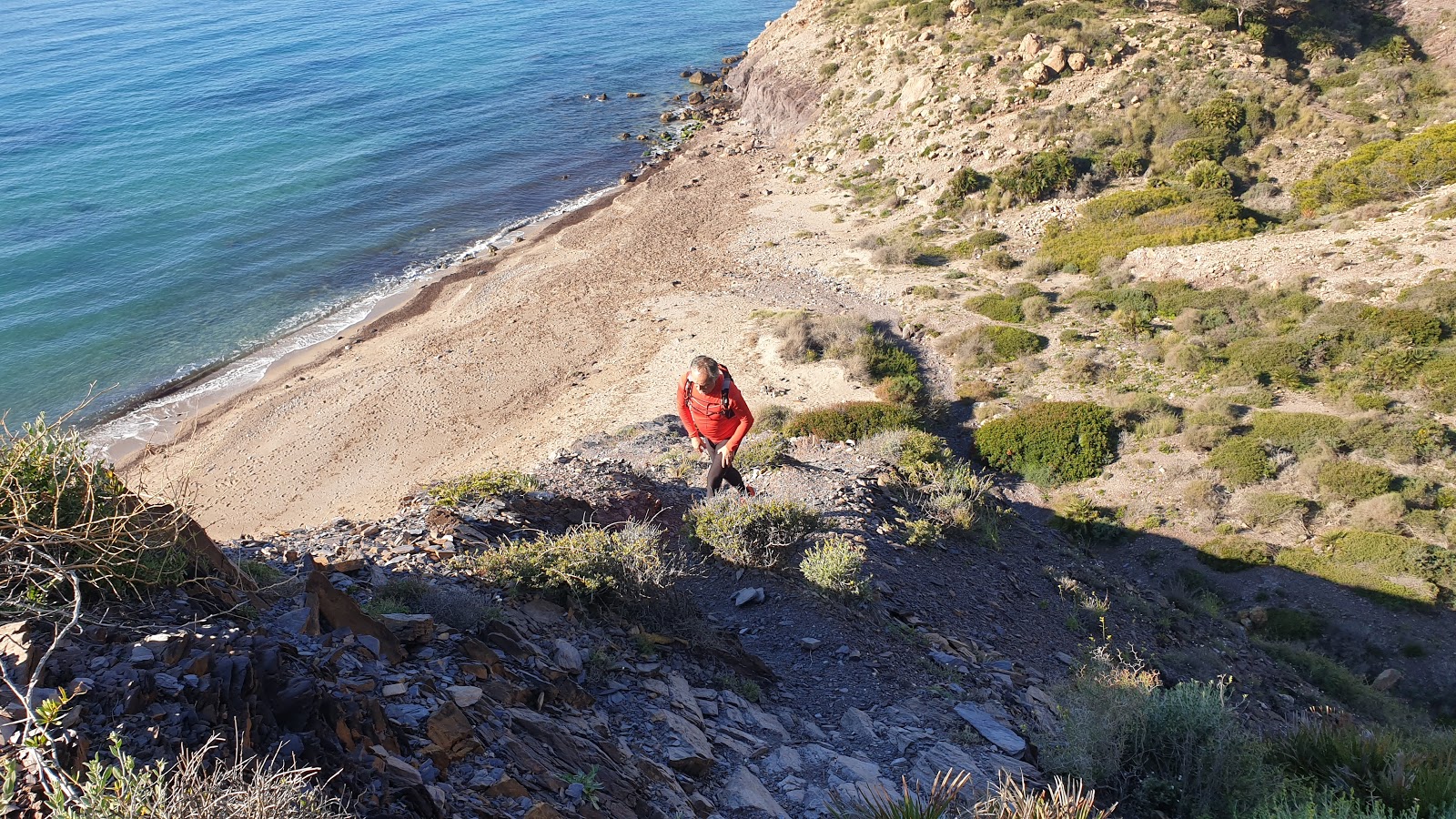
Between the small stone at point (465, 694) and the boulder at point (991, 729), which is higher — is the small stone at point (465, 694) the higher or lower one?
the higher one

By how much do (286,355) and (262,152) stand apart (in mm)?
22309

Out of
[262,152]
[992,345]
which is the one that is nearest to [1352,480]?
[992,345]

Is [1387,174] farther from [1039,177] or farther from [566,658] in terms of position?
[566,658]

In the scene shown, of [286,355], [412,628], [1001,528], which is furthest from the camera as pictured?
[286,355]

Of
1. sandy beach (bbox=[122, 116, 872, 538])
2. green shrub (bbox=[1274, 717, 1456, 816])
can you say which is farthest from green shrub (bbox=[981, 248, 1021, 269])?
green shrub (bbox=[1274, 717, 1456, 816])

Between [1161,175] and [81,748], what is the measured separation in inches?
1186

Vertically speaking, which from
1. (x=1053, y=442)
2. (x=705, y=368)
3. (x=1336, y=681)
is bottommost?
(x=1336, y=681)

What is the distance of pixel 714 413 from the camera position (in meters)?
9.06

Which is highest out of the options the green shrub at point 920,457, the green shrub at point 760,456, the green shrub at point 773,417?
the green shrub at point 760,456

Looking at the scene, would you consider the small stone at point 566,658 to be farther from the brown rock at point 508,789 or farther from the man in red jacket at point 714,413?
the man in red jacket at point 714,413

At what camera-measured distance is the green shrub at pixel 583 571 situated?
23.6 feet

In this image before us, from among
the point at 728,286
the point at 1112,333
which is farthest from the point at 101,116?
the point at 1112,333

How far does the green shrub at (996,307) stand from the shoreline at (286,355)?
727 inches

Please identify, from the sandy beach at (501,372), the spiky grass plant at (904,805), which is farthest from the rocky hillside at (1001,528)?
the sandy beach at (501,372)
